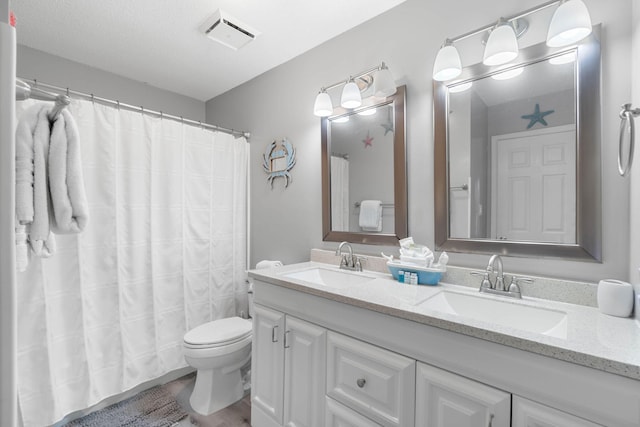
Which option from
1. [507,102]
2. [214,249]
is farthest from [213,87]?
[507,102]

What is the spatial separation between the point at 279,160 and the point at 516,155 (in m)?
1.59

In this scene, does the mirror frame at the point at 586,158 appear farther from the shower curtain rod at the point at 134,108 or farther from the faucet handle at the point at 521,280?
the shower curtain rod at the point at 134,108

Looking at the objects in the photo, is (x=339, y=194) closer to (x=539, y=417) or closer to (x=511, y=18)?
(x=511, y=18)

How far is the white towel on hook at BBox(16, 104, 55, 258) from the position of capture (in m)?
0.89

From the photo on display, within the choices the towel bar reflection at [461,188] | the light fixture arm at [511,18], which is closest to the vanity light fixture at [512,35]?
the light fixture arm at [511,18]

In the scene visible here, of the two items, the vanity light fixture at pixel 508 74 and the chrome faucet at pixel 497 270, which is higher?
the vanity light fixture at pixel 508 74

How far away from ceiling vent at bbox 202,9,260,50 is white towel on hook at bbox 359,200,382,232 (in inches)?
51.5

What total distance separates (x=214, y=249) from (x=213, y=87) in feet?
4.94

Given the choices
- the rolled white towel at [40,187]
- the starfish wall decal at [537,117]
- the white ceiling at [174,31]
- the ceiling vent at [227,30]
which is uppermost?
the white ceiling at [174,31]

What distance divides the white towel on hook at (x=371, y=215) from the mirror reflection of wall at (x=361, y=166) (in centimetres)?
2

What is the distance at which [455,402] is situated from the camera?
939mm

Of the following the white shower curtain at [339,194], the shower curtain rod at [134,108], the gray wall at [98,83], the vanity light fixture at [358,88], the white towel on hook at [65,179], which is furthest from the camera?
the gray wall at [98,83]

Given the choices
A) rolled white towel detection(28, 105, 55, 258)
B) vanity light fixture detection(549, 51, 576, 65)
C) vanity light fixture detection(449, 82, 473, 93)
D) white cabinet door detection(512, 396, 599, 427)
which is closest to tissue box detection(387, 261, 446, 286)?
white cabinet door detection(512, 396, 599, 427)

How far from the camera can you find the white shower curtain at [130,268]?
1.65 metres
